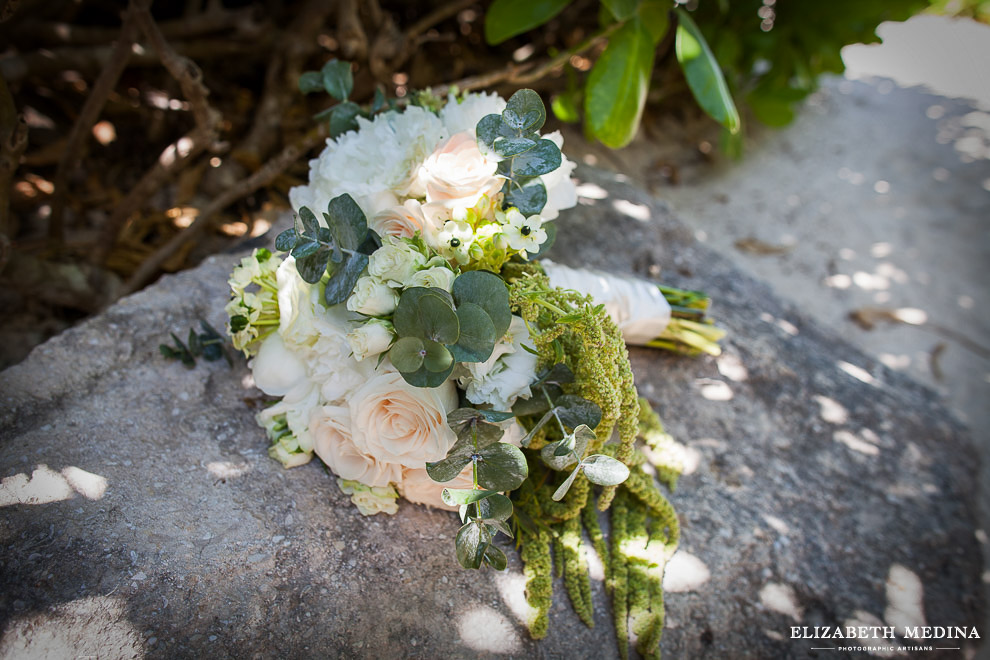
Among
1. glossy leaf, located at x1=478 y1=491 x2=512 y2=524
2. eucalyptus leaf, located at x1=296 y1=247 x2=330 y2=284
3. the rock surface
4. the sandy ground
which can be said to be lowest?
the sandy ground

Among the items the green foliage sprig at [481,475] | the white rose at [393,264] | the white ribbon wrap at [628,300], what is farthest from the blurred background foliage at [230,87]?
the green foliage sprig at [481,475]

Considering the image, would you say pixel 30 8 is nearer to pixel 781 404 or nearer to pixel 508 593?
pixel 508 593

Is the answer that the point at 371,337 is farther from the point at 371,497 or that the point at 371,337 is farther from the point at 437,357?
the point at 371,497

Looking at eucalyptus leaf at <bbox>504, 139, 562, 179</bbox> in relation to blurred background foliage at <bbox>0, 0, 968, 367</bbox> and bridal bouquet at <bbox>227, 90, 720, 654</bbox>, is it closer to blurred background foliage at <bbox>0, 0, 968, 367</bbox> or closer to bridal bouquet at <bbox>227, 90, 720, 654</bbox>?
bridal bouquet at <bbox>227, 90, 720, 654</bbox>

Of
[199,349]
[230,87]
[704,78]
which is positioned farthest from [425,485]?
[230,87]

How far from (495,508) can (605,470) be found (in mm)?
213

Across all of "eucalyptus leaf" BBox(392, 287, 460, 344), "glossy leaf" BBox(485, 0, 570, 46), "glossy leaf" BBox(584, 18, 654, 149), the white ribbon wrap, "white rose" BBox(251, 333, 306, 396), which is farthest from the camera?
"glossy leaf" BBox(485, 0, 570, 46)

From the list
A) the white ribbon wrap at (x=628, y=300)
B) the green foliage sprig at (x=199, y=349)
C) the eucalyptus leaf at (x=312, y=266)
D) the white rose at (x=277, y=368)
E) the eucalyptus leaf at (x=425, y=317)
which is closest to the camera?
the eucalyptus leaf at (x=425, y=317)

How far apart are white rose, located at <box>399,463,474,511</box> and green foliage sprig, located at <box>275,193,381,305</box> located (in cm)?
39

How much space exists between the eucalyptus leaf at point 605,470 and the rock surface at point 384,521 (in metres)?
0.39

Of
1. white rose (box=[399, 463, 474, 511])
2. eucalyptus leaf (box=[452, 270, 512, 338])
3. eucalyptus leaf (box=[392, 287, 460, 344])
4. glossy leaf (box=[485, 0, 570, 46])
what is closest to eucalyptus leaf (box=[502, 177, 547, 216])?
eucalyptus leaf (box=[452, 270, 512, 338])

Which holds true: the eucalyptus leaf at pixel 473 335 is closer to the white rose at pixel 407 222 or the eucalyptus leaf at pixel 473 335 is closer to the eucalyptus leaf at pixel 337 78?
the white rose at pixel 407 222

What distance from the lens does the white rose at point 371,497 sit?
4.00 feet

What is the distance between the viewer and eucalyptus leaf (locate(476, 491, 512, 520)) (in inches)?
41.6
